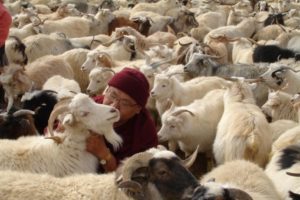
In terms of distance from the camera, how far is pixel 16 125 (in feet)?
16.4

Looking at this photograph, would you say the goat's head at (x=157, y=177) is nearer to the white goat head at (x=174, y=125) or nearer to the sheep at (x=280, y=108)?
the white goat head at (x=174, y=125)

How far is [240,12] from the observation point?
14297mm

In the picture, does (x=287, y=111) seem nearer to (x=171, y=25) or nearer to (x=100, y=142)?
(x=100, y=142)

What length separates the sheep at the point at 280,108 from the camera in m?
6.13

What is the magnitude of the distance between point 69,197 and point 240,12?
39.2 feet

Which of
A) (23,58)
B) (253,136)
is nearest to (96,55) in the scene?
(23,58)

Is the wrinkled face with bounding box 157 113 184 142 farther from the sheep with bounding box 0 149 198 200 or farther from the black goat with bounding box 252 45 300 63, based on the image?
the black goat with bounding box 252 45 300 63

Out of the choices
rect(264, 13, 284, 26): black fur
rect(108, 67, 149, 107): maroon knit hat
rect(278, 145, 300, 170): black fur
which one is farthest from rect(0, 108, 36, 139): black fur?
rect(264, 13, 284, 26): black fur

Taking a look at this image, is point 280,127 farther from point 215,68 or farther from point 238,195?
point 238,195

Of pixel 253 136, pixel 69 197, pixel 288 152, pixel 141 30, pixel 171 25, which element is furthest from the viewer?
pixel 171 25

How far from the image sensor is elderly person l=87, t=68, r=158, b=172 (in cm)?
404

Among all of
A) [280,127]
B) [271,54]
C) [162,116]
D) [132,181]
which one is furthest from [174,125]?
[271,54]

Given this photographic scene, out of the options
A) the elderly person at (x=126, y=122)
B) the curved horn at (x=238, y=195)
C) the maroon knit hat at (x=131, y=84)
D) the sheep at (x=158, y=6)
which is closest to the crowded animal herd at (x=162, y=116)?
the curved horn at (x=238, y=195)

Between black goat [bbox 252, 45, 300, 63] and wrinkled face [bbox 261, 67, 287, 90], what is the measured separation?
153 cm
